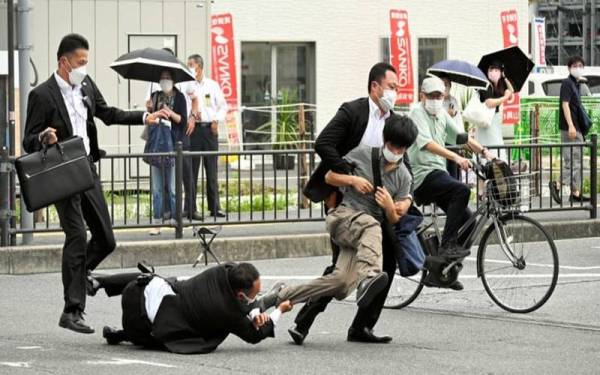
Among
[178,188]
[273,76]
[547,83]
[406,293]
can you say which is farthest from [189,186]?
[547,83]

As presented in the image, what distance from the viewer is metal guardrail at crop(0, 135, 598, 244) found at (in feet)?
49.4

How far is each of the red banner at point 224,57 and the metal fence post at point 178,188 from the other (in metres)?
12.6

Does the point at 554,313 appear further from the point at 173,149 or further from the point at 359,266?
the point at 173,149

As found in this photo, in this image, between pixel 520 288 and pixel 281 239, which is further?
pixel 281 239

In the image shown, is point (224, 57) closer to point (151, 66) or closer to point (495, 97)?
point (151, 66)

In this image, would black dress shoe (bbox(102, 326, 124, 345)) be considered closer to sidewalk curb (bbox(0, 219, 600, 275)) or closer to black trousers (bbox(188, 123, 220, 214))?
sidewalk curb (bbox(0, 219, 600, 275))

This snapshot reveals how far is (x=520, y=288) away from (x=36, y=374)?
13.9ft

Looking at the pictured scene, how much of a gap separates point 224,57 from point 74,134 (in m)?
17.8

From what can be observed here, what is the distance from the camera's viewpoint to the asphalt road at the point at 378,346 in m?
8.69

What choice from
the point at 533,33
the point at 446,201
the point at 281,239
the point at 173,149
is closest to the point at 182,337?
the point at 446,201

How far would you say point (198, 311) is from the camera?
29.2ft

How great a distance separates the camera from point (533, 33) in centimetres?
3750

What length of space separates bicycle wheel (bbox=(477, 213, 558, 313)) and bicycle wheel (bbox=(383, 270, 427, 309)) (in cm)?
52

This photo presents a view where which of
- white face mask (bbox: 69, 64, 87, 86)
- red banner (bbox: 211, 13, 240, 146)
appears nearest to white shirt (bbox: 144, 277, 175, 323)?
white face mask (bbox: 69, 64, 87, 86)
